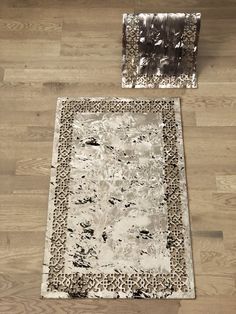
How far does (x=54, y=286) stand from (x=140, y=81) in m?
1.01

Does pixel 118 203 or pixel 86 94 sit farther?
pixel 86 94

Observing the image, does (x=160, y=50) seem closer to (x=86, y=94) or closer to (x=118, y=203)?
(x=86, y=94)

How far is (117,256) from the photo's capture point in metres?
1.65

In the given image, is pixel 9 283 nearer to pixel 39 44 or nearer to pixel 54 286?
pixel 54 286

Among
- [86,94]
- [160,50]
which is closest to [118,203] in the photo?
[86,94]

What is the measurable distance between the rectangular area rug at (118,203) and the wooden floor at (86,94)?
40mm

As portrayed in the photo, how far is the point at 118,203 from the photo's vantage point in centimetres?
176

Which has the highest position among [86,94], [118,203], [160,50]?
[160,50]

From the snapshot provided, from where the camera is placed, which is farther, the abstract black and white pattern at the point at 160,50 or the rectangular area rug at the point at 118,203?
the abstract black and white pattern at the point at 160,50

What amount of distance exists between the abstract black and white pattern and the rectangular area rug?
0.12m

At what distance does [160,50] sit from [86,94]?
1.29 feet

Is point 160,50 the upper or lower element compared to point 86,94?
upper

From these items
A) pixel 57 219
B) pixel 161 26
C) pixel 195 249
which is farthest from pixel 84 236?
pixel 161 26

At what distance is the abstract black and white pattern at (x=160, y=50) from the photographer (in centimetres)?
196
